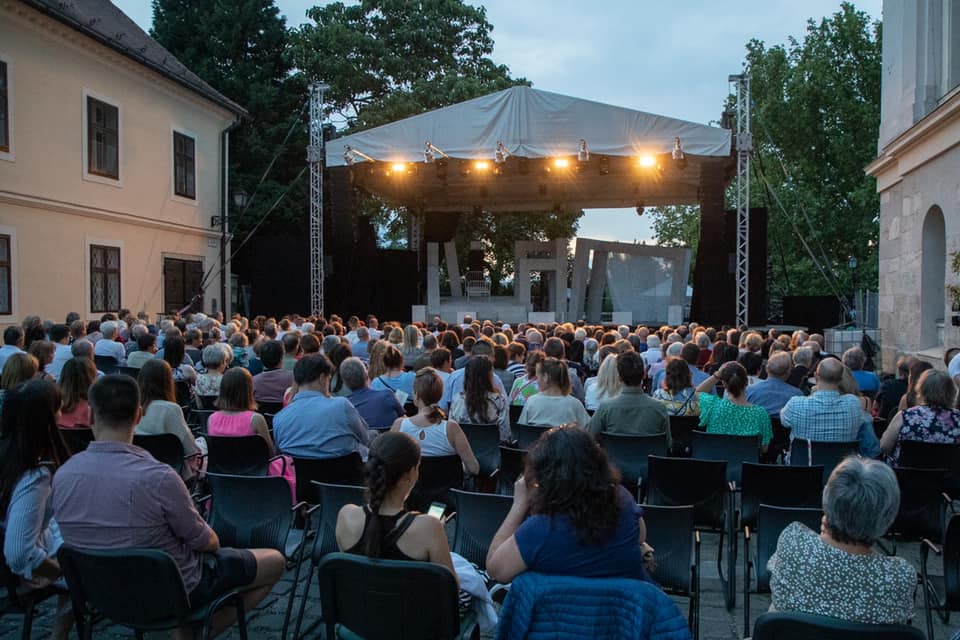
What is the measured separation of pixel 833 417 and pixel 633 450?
1.30 meters

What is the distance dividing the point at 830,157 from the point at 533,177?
15.5 metres

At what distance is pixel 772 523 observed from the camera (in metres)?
3.22

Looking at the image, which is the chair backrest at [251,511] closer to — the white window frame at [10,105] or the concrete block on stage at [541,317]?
the white window frame at [10,105]

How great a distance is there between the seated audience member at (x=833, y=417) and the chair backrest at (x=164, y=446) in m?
3.80

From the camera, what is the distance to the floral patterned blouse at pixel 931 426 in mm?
4613

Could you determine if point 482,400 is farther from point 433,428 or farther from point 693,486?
point 693,486

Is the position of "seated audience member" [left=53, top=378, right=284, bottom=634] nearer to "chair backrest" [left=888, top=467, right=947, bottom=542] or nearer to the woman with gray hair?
the woman with gray hair

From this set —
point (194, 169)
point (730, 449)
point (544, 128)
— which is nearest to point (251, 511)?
point (730, 449)

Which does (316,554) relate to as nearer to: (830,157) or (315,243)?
(315,243)

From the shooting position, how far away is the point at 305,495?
13.5ft

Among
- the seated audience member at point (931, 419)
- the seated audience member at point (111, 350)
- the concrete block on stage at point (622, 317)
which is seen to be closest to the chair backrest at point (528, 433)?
the seated audience member at point (931, 419)

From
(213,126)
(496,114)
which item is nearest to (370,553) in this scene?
(496,114)

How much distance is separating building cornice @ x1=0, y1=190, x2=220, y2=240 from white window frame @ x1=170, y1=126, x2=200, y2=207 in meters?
0.63

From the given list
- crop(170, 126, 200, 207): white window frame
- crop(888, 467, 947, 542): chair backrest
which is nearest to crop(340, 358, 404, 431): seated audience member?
crop(888, 467, 947, 542): chair backrest
